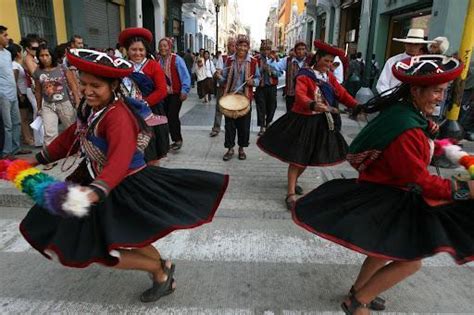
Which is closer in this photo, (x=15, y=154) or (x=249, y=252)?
(x=249, y=252)

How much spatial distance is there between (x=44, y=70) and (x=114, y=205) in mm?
4468

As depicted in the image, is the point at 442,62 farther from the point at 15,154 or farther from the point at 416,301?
the point at 15,154

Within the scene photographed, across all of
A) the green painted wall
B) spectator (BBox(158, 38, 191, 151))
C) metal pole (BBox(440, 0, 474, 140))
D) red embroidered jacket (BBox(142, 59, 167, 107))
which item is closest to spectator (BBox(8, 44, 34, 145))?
spectator (BBox(158, 38, 191, 151))

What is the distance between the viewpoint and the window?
9.46 metres

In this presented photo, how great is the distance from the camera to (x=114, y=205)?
7.72 feet

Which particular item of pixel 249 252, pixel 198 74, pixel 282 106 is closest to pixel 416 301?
pixel 249 252

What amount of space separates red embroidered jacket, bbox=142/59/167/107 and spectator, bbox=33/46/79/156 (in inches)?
69.0

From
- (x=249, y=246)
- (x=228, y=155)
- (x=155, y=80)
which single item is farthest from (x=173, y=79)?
(x=249, y=246)

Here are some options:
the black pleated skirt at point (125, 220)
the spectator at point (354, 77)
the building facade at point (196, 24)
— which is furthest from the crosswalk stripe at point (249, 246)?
the building facade at point (196, 24)

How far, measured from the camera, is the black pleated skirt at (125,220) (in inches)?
88.4

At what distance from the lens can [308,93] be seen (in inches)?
173

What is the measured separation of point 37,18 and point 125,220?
976cm

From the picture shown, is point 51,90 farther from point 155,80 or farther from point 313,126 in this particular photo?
point 313,126

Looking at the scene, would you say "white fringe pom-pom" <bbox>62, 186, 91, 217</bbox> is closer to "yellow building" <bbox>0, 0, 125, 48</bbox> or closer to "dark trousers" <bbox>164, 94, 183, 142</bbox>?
"dark trousers" <bbox>164, 94, 183, 142</bbox>
